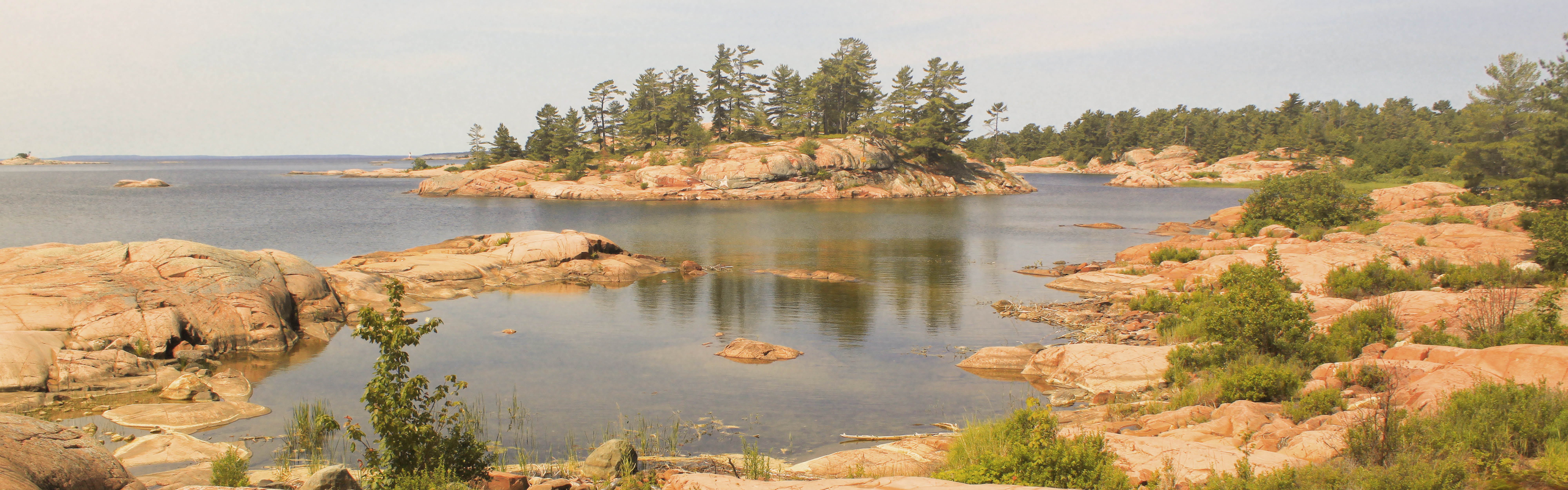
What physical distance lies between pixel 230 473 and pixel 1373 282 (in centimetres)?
2835

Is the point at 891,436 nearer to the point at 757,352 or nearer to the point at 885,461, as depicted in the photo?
the point at 885,461

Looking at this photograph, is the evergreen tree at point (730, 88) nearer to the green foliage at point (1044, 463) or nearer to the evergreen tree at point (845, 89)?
the evergreen tree at point (845, 89)

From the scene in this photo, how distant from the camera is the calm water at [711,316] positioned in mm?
16969

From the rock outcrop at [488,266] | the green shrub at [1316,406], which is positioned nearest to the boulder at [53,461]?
the green shrub at [1316,406]

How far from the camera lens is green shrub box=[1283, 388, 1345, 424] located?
477 inches

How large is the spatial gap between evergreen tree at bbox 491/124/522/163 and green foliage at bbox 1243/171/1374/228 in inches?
3811

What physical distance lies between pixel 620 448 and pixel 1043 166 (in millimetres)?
184624

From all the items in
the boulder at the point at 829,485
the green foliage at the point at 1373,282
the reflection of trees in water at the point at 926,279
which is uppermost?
the green foliage at the point at 1373,282

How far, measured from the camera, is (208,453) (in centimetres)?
1355

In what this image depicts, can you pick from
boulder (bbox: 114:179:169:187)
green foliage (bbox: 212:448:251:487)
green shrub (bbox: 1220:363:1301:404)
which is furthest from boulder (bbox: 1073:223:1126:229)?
boulder (bbox: 114:179:169:187)

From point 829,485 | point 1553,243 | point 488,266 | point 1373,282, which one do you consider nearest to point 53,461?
point 829,485

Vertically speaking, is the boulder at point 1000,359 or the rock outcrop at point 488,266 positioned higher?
the rock outcrop at point 488,266

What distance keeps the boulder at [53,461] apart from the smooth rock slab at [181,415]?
613cm

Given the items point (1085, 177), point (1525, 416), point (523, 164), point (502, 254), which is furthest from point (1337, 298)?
point (1085, 177)
